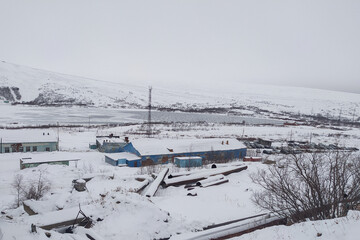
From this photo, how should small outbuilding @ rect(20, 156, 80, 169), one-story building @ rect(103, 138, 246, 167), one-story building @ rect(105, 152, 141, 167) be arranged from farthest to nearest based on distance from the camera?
1. one-story building @ rect(103, 138, 246, 167)
2. one-story building @ rect(105, 152, 141, 167)
3. small outbuilding @ rect(20, 156, 80, 169)

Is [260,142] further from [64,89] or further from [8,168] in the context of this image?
[64,89]

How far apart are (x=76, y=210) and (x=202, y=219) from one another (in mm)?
3444

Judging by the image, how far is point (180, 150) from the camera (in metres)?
21.7

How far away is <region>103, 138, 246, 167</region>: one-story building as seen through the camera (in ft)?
66.5

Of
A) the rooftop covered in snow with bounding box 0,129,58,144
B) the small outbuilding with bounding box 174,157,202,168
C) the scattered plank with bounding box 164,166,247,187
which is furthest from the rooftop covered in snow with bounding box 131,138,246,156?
the rooftop covered in snow with bounding box 0,129,58,144

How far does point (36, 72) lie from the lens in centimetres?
12888

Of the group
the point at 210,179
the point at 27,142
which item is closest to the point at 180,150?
the point at 210,179

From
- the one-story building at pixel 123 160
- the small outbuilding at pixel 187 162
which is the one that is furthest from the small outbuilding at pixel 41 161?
the small outbuilding at pixel 187 162

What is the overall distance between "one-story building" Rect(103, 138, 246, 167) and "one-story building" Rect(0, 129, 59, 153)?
7414 millimetres

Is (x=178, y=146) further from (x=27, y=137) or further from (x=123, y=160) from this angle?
(x=27, y=137)

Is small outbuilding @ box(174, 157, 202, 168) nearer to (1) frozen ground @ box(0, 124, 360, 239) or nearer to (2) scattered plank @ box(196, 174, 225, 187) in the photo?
(1) frozen ground @ box(0, 124, 360, 239)

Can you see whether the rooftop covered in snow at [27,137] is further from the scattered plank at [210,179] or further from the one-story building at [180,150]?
the scattered plank at [210,179]

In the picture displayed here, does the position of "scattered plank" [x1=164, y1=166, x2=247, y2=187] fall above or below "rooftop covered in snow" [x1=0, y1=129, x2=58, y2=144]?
above

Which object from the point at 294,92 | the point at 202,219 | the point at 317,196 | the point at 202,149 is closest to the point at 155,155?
the point at 202,149
